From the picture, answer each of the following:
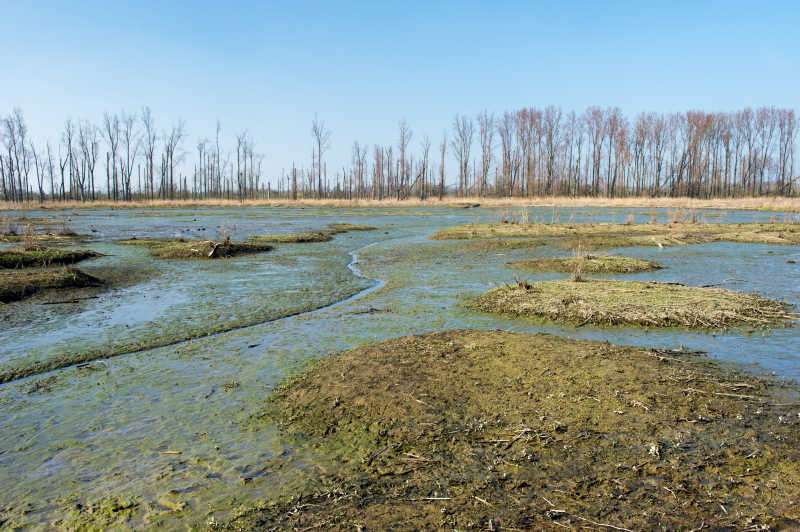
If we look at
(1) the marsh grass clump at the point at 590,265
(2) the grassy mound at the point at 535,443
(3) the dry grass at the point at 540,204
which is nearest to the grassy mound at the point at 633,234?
(1) the marsh grass clump at the point at 590,265

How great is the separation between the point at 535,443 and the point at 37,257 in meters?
13.7

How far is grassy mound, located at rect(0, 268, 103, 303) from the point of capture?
9328 mm

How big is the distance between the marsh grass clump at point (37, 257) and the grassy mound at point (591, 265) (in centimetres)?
1176

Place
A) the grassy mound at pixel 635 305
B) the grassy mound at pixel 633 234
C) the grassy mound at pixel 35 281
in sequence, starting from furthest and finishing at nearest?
the grassy mound at pixel 633 234
the grassy mound at pixel 35 281
the grassy mound at pixel 635 305

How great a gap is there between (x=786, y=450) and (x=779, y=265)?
37.7 ft

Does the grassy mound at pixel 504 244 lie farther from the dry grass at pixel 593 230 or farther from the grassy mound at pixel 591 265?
the grassy mound at pixel 591 265

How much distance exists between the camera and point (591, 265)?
12.0 m

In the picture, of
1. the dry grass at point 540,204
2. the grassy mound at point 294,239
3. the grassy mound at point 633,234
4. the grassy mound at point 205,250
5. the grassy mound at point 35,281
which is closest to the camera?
the grassy mound at point 35,281

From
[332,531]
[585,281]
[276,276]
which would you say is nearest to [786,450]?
[332,531]

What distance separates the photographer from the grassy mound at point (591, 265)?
11.7 m

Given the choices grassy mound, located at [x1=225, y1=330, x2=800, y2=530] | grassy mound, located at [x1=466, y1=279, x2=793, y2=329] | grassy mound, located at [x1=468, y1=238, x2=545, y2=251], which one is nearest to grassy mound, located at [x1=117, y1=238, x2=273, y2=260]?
grassy mound, located at [x1=468, y1=238, x2=545, y2=251]

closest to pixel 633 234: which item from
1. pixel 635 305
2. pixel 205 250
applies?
pixel 635 305

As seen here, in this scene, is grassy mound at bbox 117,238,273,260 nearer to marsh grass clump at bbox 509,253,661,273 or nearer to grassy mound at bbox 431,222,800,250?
→ grassy mound at bbox 431,222,800,250

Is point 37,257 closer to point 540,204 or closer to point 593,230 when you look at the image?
point 593,230
